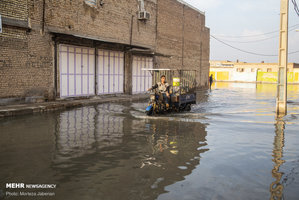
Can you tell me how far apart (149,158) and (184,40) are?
26352mm

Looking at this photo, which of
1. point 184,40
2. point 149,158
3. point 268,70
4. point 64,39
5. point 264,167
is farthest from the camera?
point 268,70

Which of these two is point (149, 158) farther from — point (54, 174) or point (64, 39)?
point (64, 39)

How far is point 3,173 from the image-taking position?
4.78m

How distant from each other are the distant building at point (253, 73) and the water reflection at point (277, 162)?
187 ft

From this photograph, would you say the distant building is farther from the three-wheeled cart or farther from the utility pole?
the three-wheeled cart

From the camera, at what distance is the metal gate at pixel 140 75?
935 inches

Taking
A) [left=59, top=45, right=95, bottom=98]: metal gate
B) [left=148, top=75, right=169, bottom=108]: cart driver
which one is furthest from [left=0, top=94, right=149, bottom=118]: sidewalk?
[left=148, top=75, right=169, bottom=108]: cart driver

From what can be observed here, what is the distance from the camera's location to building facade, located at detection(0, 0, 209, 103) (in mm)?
13867

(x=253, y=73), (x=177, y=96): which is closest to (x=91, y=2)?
(x=177, y=96)

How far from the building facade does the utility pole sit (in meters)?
9.81

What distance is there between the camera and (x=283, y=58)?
1352 cm

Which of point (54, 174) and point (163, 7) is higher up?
point (163, 7)

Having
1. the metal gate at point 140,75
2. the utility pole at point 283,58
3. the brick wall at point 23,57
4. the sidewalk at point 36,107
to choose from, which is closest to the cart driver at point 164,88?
the sidewalk at point 36,107

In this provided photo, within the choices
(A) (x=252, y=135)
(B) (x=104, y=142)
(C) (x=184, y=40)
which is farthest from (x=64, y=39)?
(C) (x=184, y=40)
